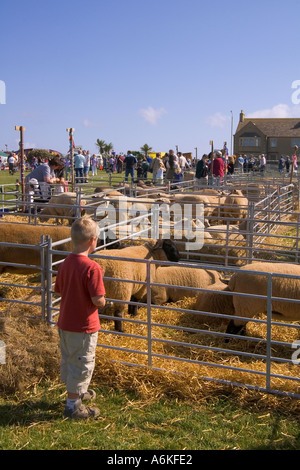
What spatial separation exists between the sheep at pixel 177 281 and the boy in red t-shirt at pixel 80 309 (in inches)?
122

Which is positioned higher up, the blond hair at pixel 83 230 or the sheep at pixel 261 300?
the blond hair at pixel 83 230

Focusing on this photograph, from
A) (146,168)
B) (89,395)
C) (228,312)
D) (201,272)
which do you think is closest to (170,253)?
(201,272)

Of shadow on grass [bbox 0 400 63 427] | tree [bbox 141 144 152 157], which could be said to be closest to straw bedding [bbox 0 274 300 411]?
shadow on grass [bbox 0 400 63 427]

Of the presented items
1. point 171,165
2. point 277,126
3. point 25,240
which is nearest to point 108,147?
point 277,126

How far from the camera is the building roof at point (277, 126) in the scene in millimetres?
72625

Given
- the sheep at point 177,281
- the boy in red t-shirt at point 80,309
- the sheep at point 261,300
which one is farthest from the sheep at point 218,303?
the boy in red t-shirt at point 80,309

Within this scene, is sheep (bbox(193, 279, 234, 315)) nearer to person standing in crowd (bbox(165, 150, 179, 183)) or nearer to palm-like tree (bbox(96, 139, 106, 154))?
person standing in crowd (bbox(165, 150, 179, 183))

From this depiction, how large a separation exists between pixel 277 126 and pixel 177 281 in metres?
73.0

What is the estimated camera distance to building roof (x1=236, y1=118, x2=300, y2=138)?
238 feet

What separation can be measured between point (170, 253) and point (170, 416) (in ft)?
11.5

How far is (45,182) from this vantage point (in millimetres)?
11523

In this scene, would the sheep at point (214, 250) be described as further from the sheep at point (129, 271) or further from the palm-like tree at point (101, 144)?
the palm-like tree at point (101, 144)

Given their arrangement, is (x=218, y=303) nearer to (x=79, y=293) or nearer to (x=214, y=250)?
(x=79, y=293)

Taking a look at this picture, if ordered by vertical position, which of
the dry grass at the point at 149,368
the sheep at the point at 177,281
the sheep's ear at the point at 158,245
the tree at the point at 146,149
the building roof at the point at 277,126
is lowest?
the dry grass at the point at 149,368
